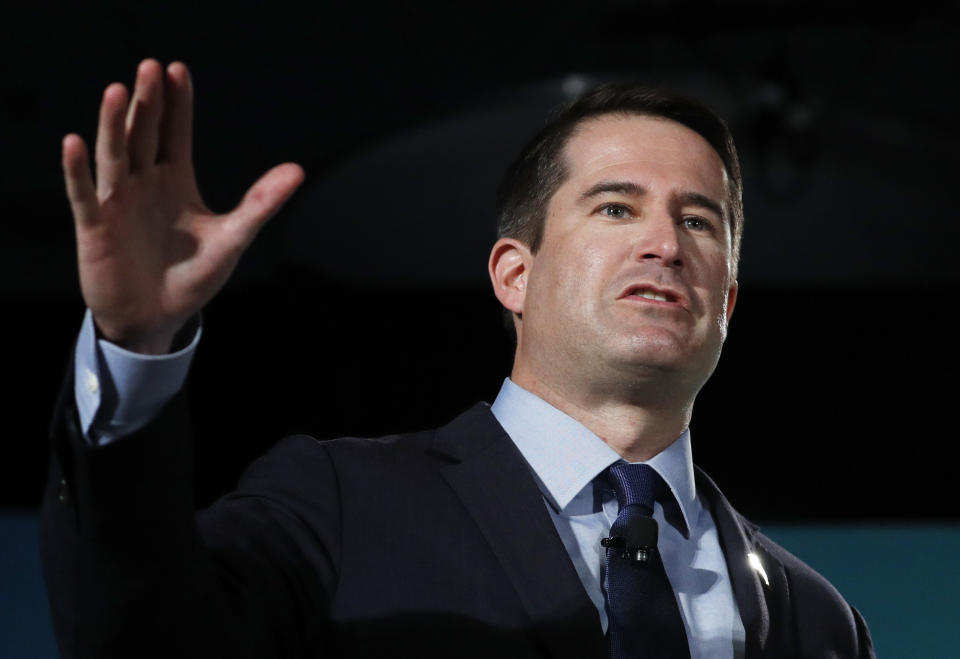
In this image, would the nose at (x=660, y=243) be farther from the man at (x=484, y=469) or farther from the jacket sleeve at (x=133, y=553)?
the jacket sleeve at (x=133, y=553)

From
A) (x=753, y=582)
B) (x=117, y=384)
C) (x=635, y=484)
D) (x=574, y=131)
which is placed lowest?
(x=753, y=582)

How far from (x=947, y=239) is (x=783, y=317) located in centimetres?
63

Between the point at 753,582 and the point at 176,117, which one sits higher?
the point at 176,117

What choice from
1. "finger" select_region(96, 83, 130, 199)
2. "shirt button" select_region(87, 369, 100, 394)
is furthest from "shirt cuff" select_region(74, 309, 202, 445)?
"finger" select_region(96, 83, 130, 199)

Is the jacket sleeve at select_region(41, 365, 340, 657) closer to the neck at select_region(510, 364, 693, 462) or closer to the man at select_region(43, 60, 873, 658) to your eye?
the man at select_region(43, 60, 873, 658)

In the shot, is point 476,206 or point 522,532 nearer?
point 522,532

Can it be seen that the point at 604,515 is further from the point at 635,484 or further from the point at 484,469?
the point at 484,469

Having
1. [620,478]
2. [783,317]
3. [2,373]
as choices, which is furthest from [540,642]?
[2,373]

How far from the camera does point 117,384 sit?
924mm

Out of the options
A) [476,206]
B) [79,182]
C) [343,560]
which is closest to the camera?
[79,182]

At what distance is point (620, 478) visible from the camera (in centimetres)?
138

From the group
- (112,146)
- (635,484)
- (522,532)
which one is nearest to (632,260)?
(635,484)

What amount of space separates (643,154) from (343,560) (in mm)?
706

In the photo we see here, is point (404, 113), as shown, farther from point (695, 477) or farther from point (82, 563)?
point (82, 563)
